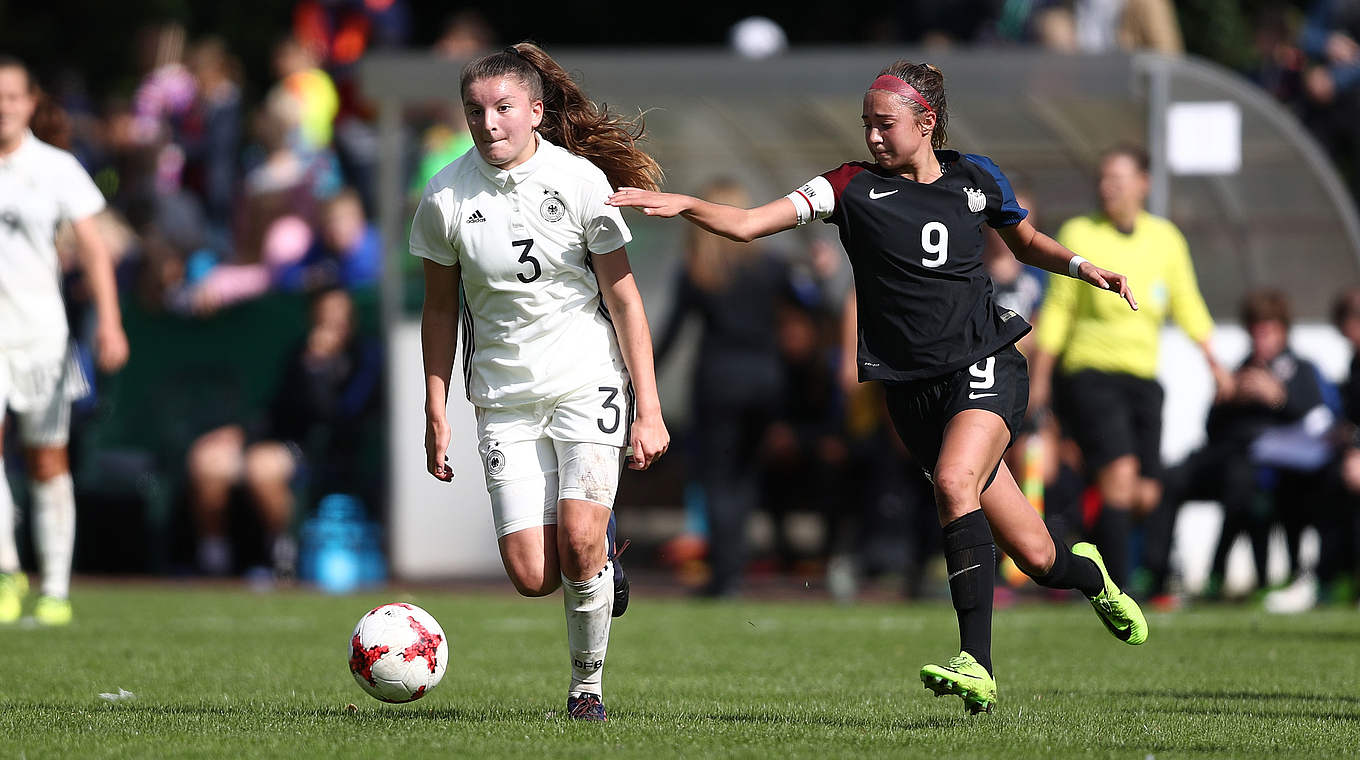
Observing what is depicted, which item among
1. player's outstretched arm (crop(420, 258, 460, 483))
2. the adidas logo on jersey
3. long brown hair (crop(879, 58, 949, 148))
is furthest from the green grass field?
long brown hair (crop(879, 58, 949, 148))

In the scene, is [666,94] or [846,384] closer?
[846,384]

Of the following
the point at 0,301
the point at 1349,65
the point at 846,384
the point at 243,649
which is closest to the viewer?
the point at 243,649

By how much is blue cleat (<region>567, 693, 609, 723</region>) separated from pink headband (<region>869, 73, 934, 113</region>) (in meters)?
2.24

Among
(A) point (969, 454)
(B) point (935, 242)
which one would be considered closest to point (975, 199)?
(B) point (935, 242)

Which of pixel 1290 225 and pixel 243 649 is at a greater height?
pixel 1290 225

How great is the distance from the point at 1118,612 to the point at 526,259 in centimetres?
254

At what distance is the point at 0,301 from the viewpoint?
9.96 meters

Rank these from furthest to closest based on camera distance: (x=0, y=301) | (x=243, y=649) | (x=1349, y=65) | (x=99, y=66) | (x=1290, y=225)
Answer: (x=99, y=66), (x=1349, y=65), (x=1290, y=225), (x=0, y=301), (x=243, y=649)

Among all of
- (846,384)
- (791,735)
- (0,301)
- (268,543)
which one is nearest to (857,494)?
(846,384)

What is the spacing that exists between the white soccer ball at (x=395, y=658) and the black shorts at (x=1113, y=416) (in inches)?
221

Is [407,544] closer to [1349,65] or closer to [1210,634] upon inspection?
[1210,634]

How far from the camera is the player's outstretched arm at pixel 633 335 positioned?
627 centimetres

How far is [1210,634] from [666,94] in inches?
236

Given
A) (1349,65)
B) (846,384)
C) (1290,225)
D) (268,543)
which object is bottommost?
(268,543)
